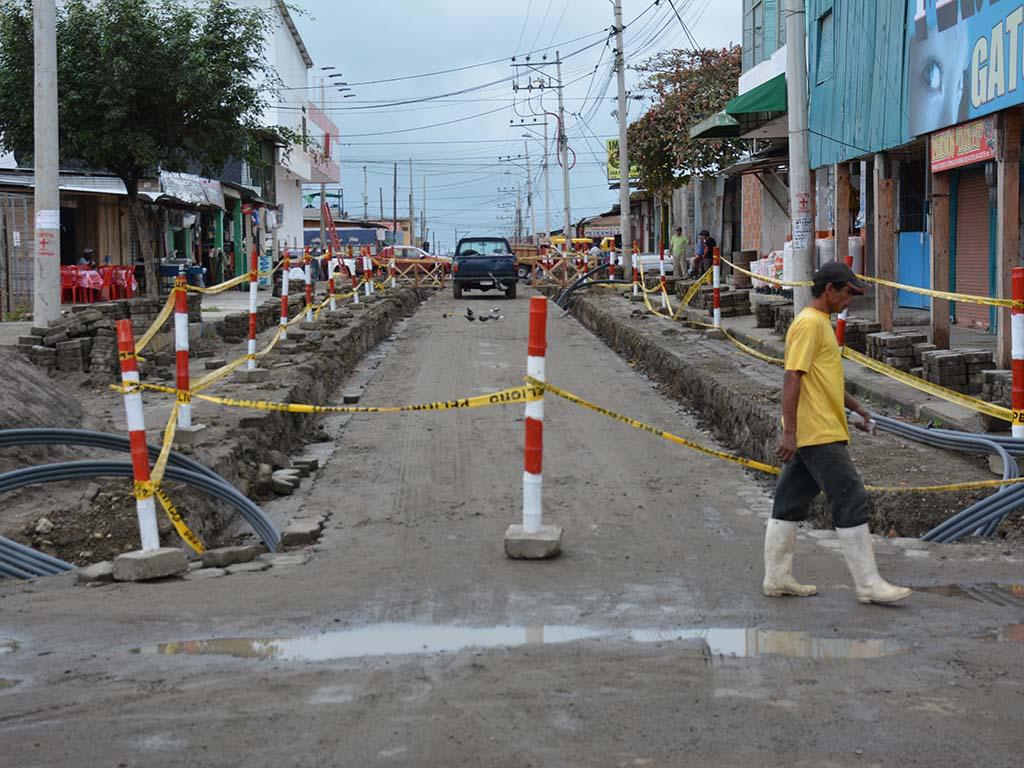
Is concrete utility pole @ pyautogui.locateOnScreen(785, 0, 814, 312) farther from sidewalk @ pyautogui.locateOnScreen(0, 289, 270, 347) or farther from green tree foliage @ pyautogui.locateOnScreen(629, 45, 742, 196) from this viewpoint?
green tree foliage @ pyautogui.locateOnScreen(629, 45, 742, 196)

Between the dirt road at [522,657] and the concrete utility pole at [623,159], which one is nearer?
the dirt road at [522,657]

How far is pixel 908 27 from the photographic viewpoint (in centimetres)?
1588

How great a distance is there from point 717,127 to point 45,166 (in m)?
15.6

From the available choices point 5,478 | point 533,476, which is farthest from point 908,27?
point 5,478

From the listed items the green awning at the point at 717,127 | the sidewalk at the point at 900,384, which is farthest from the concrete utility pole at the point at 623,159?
the sidewalk at the point at 900,384

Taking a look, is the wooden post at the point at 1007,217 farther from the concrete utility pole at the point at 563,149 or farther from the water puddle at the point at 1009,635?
the concrete utility pole at the point at 563,149

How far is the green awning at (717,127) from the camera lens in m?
25.4

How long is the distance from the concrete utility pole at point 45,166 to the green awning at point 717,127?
46.3 ft

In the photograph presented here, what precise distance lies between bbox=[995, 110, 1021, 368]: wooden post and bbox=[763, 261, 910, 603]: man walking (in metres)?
6.08

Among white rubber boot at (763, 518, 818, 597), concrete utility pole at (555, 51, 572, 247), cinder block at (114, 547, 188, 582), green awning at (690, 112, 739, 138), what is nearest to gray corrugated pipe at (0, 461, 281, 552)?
cinder block at (114, 547, 188, 582)

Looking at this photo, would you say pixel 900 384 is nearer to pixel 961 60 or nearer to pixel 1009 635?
pixel 961 60

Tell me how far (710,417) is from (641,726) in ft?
29.9

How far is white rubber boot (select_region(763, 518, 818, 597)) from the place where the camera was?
573 centimetres

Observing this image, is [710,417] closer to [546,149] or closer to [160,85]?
[160,85]
